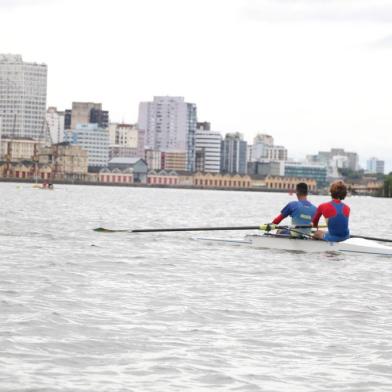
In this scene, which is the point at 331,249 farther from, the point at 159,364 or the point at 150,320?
the point at 159,364

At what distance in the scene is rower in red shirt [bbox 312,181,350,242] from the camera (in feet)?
80.3

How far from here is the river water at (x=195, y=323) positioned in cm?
1202

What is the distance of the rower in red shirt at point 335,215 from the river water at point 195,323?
47 centimetres

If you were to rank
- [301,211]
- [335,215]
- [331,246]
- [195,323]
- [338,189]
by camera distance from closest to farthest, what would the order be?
[195,323]
[338,189]
[335,215]
[331,246]
[301,211]

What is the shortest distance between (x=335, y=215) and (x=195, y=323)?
10.3 meters

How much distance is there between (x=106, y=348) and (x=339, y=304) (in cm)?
562

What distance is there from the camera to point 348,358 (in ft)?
43.3

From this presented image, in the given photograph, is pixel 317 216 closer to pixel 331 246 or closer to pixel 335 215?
pixel 335 215

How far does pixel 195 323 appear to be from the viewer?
600 inches

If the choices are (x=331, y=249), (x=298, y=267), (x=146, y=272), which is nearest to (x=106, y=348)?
(x=146, y=272)

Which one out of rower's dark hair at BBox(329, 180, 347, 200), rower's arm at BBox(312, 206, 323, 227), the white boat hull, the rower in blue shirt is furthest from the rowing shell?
rower's dark hair at BBox(329, 180, 347, 200)

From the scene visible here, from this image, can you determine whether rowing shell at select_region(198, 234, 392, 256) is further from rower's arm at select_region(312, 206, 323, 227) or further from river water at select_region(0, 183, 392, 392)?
rower's arm at select_region(312, 206, 323, 227)

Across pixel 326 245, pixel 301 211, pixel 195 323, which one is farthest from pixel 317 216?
pixel 195 323

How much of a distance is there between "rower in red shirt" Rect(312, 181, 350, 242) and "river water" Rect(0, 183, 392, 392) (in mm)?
466
